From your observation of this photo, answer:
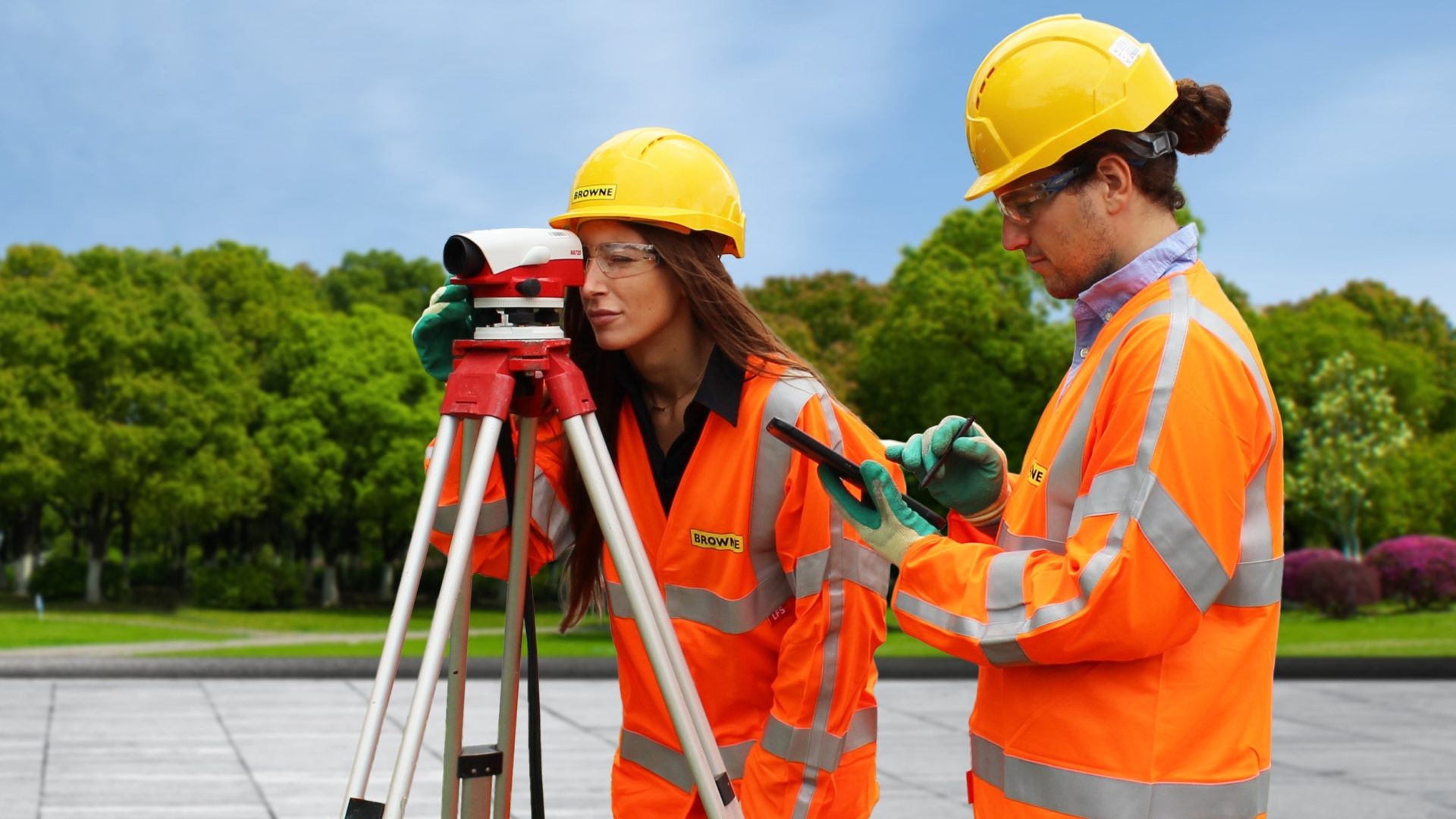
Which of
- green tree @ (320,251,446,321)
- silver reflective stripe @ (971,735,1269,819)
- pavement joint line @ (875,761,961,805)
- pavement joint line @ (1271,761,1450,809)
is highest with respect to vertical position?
green tree @ (320,251,446,321)

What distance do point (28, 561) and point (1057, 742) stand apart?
1799 inches

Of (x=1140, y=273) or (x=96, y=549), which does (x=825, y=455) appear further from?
(x=96, y=549)

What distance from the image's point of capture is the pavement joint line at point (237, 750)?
6.84 metres

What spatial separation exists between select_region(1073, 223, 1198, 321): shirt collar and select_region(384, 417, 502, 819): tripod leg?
98cm

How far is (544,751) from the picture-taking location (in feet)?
27.6

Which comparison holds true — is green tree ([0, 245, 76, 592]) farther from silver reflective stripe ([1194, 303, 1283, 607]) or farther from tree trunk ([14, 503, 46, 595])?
silver reflective stripe ([1194, 303, 1283, 607])

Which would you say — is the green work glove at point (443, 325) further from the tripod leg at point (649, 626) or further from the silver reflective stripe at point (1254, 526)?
the silver reflective stripe at point (1254, 526)

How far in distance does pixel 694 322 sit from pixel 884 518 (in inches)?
39.3

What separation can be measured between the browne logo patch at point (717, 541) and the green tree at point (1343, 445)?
3662cm

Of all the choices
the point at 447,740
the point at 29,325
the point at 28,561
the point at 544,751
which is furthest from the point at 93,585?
the point at 447,740

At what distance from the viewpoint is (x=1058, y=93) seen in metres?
2.08

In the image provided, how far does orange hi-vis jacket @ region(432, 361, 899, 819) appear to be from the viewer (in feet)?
8.63

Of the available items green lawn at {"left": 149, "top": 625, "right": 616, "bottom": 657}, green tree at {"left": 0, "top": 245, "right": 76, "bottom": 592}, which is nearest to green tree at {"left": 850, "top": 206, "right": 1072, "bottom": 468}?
green lawn at {"left": 149, "top": 625, "right": 616, "bottom": 657}

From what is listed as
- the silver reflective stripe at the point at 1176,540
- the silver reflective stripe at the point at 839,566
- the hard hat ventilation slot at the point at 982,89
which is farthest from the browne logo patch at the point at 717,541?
the silver reflective stripe at the point at 1176,540
